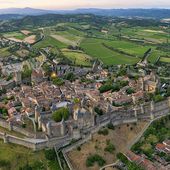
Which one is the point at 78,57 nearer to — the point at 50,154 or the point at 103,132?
the point at 103,132

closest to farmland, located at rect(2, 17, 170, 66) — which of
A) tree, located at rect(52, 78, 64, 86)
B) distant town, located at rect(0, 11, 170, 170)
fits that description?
distant town, located at rect(0, 11, 170, 170)

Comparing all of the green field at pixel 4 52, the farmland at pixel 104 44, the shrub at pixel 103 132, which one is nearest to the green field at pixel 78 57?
the farmland at pixel 104 44

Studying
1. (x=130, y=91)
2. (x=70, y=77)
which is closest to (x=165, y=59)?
(x=70, y=77)

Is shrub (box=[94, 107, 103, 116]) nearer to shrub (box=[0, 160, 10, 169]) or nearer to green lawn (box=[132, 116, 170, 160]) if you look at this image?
green lawn (box=[132, 116, 170, 160])

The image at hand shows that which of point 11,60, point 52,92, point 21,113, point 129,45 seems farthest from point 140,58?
point 21,113

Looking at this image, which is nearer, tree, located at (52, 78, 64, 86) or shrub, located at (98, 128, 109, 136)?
shrub, located at (98, 128, 109, 136)

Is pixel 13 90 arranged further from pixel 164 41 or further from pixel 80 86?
pixel 164 41
